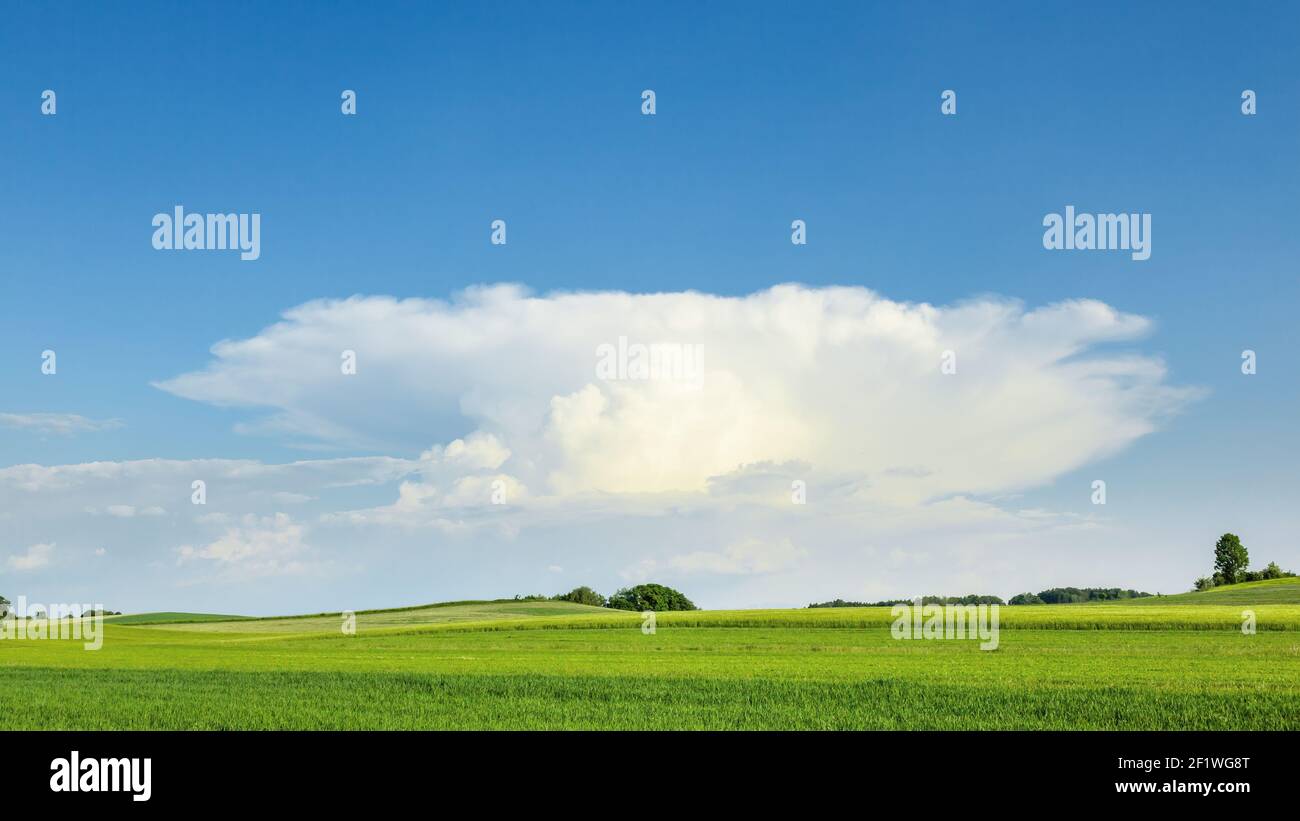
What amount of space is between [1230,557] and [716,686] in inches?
7387

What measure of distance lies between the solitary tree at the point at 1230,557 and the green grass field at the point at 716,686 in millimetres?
132974

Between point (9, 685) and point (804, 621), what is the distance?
61.3 metres

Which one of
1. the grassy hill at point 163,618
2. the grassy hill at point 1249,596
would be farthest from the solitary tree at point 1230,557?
the grassy hill at point 163,618

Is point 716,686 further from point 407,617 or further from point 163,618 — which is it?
point 163,618

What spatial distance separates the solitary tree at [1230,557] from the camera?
593 feet

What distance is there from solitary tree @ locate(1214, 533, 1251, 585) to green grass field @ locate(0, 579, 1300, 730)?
13297 centimetres

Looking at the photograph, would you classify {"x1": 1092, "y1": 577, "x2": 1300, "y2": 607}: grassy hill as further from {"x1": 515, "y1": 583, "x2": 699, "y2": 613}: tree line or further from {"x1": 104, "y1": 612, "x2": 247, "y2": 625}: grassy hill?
{"x1": 104, "y1": 612, "x2": 247, "y2": 625}: grassy hill

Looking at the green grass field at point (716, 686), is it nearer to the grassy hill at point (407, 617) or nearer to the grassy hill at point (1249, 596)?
the grassy hill at point (1249, 596)

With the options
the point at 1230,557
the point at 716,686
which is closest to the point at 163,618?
the point at 716,686

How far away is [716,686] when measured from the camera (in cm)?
2948

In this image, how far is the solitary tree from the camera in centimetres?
18075
